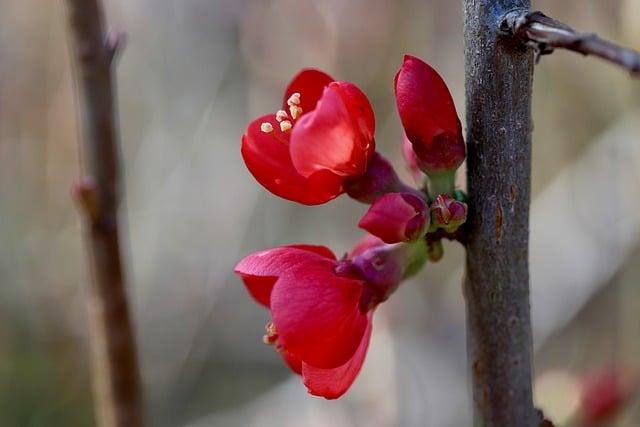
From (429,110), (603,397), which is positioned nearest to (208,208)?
(603,397)

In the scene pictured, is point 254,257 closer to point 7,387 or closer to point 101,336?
point 101,336

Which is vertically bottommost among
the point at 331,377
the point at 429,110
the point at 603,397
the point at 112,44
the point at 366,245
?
the point at 603,397

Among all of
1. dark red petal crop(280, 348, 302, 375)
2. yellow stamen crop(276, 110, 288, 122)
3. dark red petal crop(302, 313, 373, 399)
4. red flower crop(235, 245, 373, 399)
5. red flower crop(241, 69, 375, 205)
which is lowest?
dark red petal crop(302, 313, 373, 399)

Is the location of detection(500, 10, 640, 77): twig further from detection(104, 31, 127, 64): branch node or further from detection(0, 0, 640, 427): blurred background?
detection(0, 0, 640, 427): blurred background

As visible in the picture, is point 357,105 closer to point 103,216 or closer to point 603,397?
point 103,216

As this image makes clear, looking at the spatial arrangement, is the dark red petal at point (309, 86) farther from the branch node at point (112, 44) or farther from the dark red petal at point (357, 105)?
the branch node at point (112, 44)

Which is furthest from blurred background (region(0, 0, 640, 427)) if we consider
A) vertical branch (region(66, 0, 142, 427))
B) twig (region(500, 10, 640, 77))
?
twig (region(500, 10, 640, 77))
